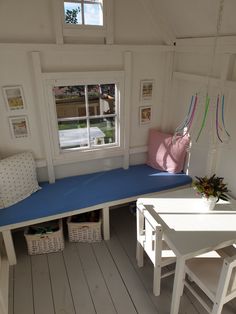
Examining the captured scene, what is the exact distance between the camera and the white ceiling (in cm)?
182

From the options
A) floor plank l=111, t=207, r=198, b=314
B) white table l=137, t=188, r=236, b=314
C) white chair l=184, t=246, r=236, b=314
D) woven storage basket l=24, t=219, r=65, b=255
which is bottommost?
floor plank l=111, t=207, r=198, b=314

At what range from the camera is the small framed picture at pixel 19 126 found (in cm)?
233

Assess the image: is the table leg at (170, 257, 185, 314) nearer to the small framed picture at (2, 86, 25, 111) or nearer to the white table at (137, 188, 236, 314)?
the white table at (137, 188, 236, 314)

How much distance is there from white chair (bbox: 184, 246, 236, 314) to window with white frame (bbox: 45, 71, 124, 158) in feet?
4.87

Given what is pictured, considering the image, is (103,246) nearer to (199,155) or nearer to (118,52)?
(199,155)

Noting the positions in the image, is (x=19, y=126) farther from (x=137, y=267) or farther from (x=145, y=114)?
(x=137, y=267)

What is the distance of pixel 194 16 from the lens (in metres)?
2.07

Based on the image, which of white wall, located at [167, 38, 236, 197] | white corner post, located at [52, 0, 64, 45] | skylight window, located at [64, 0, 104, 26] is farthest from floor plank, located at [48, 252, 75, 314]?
skylight window, located at [64, 0, 104, 26]

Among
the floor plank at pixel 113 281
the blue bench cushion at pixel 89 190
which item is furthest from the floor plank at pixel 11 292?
the floor plank at pixel 113 281

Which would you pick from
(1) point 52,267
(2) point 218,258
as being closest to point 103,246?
(1) point 52,267

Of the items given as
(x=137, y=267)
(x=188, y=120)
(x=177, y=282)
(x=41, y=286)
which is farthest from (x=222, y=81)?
(x=41, y=286)

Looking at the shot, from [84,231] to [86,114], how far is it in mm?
1190

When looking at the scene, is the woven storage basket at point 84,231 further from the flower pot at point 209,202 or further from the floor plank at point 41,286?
the flower pot at point 209,202

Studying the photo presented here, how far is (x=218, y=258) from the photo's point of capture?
184 cm
